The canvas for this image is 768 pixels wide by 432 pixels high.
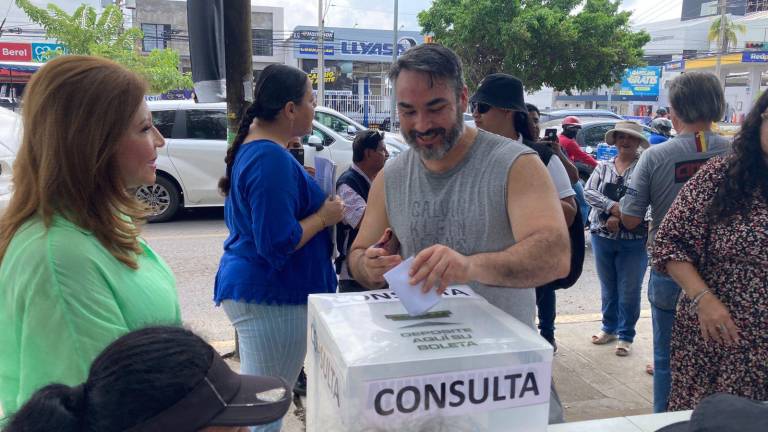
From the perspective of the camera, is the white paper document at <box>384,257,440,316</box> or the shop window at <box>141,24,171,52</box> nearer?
the white paper document at <box>384,257,440,316</box>

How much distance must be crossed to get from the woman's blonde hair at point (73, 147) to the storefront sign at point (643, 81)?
155 feet

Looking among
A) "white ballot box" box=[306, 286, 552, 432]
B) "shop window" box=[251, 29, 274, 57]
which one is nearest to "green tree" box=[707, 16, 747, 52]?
"shop window" box=[251, 29, 274, 57]

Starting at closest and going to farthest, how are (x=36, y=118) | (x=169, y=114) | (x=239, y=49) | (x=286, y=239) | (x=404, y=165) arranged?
(x=36, y=118), (x=404, y=165), (x=286, y=239), (x=239, y=49), (x=169, y=114)

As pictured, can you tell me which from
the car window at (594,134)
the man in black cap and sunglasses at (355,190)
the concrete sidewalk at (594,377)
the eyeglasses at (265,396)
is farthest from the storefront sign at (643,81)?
the eyeglasses at (265,396)

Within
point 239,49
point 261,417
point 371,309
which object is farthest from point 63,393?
point 239,49

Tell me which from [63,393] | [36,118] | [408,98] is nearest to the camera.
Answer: [63,393]

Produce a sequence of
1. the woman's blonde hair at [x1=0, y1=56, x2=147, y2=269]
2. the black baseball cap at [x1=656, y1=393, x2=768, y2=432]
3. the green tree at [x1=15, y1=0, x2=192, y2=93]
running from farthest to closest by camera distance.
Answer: the green tree at [x1=15, y1=0, x2=192, y2=93]
the woman's blonde hair at [x1=0, y1=56, x2=147, y2=269]
the black baseball cap at [x1=656, y1=393, x2=768, y2=432]

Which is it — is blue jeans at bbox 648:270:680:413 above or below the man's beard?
below

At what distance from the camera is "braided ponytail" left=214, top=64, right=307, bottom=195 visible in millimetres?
2338

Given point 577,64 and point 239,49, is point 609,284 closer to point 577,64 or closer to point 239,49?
point 239,49

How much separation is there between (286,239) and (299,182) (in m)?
0.27

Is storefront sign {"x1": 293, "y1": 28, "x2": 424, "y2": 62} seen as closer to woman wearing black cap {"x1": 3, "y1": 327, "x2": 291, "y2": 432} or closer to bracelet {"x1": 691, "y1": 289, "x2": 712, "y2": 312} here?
bracelet {"x1": 691, "y1": 289, "x2": 712, "y2": 312}

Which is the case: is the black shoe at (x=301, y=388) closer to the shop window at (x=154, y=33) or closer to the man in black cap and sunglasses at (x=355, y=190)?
the man in black cap and sunglasses at (x=355, y=190)

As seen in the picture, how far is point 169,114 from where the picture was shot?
8820 mm
